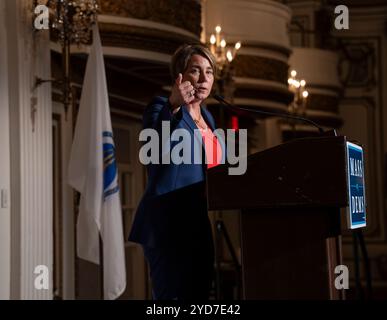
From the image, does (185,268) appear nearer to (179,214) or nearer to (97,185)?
(179,214)

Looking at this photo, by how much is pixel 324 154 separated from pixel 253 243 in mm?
322

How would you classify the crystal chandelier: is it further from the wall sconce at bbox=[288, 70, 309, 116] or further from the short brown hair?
the wall sconce at bbox=[288, 70, 309, 116]

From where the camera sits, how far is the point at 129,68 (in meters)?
6.09

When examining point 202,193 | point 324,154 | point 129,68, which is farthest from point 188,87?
point 129,68

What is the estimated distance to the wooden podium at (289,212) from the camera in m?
2.21

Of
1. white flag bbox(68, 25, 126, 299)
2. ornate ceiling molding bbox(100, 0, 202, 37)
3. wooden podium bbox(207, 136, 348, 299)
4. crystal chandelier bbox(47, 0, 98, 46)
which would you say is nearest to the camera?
wooden podium bbox(207, 136, 348, 299)

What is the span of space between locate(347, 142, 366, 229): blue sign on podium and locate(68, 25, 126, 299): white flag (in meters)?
1.83

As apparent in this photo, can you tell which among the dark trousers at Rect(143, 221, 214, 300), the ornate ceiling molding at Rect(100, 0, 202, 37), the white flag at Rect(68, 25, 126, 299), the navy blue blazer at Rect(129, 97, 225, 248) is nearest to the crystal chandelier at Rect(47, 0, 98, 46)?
the white flag at Rect(68, 25, 126, 299)

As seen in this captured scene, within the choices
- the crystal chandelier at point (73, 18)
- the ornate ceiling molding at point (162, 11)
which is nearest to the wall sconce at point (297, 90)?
the ornate ceiling molding at point (162, 11)

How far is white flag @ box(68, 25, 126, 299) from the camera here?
4.04 metres

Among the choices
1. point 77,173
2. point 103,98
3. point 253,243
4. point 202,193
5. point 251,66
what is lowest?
point 253,243

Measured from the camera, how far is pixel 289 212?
7.49 ft

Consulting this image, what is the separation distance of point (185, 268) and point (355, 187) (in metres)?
0.56

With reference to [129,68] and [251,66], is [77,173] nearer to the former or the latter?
[129,68]
